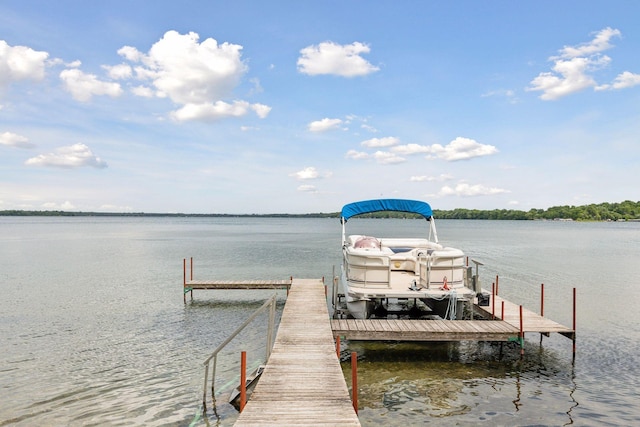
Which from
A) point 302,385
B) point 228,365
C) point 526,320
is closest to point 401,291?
point 526,320

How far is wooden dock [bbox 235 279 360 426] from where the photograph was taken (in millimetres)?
6164

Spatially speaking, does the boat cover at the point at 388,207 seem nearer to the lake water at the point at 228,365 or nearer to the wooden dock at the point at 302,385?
the lake water at the point at 228,365

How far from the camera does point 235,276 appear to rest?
28.7 m

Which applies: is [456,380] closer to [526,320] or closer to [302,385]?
[526,320]

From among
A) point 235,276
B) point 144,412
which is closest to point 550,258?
point 235,276

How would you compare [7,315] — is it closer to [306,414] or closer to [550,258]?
[306,414]

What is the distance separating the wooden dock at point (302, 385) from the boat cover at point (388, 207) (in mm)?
7423

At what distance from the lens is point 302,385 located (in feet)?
24.3

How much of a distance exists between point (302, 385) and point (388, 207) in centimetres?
1206

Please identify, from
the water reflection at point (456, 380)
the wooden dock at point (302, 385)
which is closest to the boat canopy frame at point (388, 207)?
the water reflection at point (456, 380)

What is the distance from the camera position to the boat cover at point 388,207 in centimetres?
1823

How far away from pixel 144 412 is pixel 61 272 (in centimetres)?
2564

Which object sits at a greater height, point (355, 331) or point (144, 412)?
point (355, 331)

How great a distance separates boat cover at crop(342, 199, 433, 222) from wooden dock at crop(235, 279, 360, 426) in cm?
742
